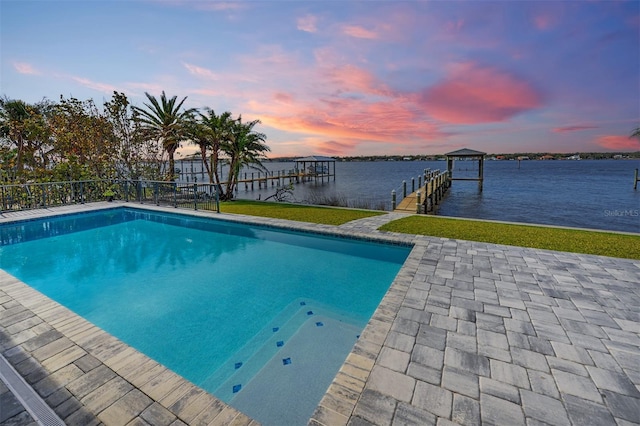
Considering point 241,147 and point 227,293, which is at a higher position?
point 241,147

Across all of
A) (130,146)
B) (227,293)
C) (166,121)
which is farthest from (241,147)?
(227,293)

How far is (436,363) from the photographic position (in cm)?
286

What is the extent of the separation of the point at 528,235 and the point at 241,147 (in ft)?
45.9

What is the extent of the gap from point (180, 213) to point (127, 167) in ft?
22.3

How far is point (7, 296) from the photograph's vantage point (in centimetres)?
445

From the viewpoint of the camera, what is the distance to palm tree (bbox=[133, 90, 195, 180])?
16.9m

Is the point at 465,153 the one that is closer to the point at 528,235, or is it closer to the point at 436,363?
the point at 528,235

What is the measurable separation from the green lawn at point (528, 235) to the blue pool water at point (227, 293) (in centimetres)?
191

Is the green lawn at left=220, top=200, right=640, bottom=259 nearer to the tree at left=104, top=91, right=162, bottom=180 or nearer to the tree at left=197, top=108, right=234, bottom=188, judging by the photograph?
the tree at left=197, top=108, right=234, bottom=188

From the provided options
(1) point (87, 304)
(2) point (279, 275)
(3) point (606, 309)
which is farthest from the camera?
(2) point (279, 275)

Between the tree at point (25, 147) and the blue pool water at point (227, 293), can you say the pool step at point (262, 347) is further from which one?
the tree at point (25, 147)

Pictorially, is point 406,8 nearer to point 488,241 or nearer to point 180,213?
point 488,241

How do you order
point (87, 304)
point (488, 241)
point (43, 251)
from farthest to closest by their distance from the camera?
1. point (43, 251)
2. point (488, 241)
3. point (87, 304)

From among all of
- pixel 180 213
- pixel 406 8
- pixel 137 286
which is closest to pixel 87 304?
pixel 137 286
